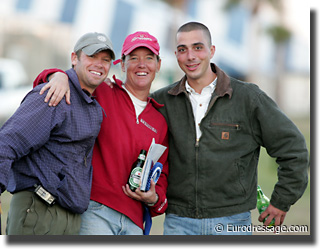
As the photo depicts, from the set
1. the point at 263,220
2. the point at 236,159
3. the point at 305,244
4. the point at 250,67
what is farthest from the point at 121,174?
the point at 250,67

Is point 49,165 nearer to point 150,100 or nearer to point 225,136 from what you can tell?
point 150,100

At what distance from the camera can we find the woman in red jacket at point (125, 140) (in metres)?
3.87

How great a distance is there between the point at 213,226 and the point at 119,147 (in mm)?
1193

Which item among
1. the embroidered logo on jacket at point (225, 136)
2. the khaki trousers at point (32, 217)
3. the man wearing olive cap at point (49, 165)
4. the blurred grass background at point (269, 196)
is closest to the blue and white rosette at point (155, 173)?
the man wearing olive cap at point (49, 165)

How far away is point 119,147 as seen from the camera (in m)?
3.97

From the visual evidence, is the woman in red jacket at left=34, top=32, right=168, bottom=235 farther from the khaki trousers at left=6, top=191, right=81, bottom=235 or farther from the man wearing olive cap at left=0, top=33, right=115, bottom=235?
the khaki trousers at left=6, top=191, right=81, bottom=235

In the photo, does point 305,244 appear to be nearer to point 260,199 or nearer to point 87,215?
point 260,199

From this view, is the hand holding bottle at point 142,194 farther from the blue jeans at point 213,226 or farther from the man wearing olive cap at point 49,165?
the blue jeans at point 213,226

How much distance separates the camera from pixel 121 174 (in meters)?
3.97

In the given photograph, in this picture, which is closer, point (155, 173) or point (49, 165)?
point (49, 165)

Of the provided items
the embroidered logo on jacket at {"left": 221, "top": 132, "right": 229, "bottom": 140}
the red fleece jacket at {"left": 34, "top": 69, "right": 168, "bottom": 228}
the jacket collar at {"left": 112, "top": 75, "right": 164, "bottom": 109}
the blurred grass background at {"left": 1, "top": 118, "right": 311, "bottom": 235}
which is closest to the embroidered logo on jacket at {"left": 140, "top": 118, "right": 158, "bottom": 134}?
the red fleece jacket at {"left": 34, "top": 69, "right": 168, "bottom": 228}

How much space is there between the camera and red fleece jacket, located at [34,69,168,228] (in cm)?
391

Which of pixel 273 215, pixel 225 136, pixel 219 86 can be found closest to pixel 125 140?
pixel 225 136

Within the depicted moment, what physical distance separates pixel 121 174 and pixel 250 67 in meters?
37.9
